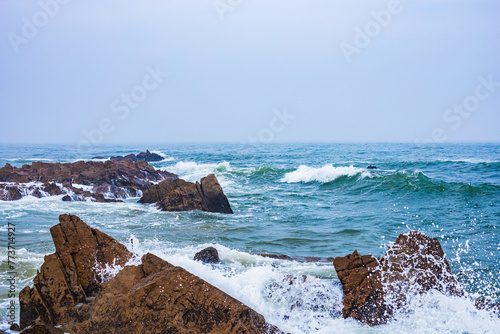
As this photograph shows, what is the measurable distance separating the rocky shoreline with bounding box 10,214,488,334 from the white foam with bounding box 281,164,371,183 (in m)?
18.4

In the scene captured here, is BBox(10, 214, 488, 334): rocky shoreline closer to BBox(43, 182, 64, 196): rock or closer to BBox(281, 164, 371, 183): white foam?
BBox(43, 182, 64, 196): rock

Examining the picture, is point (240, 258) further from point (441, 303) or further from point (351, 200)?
point (351, 200)

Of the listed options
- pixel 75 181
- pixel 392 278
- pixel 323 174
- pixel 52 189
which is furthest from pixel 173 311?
pixel 323 174

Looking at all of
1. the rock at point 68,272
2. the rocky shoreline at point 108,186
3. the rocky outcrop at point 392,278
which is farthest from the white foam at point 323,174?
the rock at point 68,272

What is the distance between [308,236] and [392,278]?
560 cm

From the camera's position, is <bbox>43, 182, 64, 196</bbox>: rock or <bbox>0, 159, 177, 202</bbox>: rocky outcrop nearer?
<bbox>0, 159, 177, 202</bbox>: rocky outcrop

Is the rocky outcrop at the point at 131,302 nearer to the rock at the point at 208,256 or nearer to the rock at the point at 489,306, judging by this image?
the rock at the point at 208,256

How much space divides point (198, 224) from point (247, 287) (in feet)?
22.6

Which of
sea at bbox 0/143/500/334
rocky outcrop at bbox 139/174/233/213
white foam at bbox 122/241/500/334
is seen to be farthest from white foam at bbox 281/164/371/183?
white foam at bbox 122/241/500/334

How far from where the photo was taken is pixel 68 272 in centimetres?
567

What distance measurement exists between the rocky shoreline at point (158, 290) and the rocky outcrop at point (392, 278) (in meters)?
0.01

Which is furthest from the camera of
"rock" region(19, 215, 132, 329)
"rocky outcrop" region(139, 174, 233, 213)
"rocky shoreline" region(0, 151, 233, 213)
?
"rocky shoreline" region(0, 151, 233, 213)

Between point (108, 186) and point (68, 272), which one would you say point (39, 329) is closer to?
point (68, 272)

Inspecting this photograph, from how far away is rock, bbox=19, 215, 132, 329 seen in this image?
5246mm
